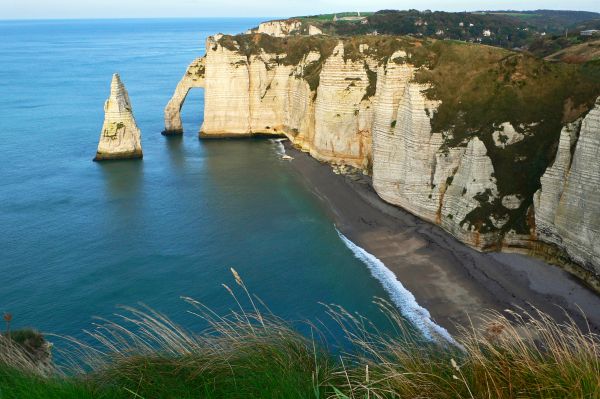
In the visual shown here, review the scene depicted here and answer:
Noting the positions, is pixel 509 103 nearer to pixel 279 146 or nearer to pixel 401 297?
pixel 401 297

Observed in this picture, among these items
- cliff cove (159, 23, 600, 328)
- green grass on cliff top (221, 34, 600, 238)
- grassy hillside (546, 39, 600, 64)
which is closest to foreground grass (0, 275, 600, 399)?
cliff cove (159, 23, 600, 328)

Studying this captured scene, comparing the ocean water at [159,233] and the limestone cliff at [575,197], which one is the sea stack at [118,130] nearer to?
the ocean water at [159,233]

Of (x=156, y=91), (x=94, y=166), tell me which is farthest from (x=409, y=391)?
(x=156, y=91)

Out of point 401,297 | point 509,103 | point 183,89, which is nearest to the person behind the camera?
point 401,297

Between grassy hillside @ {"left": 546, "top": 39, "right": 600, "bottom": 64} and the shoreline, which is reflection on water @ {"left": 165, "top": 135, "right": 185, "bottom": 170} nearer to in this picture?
the shoreline

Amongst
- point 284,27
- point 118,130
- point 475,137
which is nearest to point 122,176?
point 118,130

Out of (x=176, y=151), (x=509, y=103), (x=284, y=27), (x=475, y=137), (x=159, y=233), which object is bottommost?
(x=159, y=233)

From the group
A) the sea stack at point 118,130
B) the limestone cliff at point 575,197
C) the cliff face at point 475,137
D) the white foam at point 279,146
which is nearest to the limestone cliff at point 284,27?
the white foam at point 279,146
